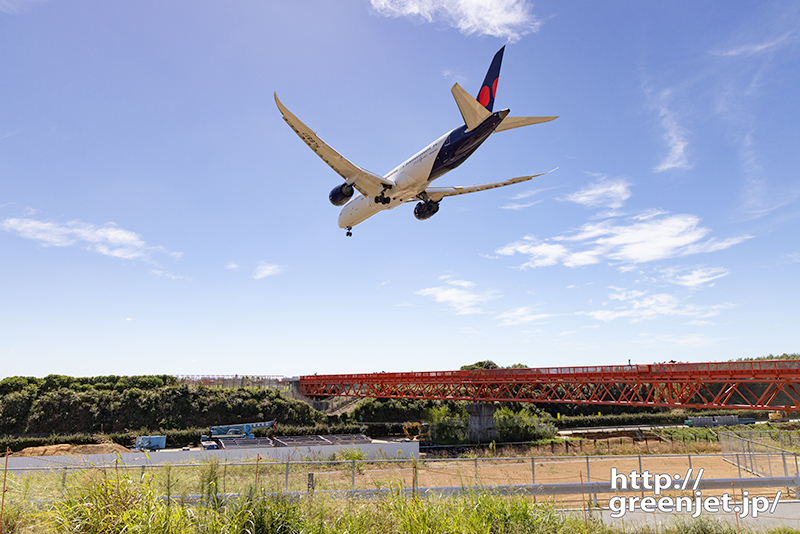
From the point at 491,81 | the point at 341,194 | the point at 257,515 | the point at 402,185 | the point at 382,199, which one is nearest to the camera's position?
the point at 257,515

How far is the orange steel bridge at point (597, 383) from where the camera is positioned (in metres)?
28.5

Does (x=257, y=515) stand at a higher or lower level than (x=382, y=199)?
lower

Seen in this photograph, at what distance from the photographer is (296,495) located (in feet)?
26.9

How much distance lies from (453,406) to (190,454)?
40.5 m

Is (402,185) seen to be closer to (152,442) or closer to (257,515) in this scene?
(257,515)

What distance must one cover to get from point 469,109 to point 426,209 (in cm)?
872

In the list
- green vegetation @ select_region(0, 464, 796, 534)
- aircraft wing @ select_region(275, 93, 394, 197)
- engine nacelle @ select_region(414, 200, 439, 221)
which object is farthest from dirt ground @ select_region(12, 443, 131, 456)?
green vegetation @ select_region(0, 464, 796, 534)

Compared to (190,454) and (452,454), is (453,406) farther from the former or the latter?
(190,454)

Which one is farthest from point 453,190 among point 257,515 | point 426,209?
point 257,515

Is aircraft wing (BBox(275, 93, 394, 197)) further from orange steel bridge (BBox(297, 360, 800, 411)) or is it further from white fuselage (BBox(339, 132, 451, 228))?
orange steel bridge (BBox(297, 360, 800, 411))

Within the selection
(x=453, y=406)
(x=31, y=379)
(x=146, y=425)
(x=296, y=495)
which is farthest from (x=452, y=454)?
(x=31, y=379)

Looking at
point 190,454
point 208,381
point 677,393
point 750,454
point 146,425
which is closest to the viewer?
point 750,454

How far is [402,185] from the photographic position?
85.3ft

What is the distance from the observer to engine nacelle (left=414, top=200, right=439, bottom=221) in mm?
29031
